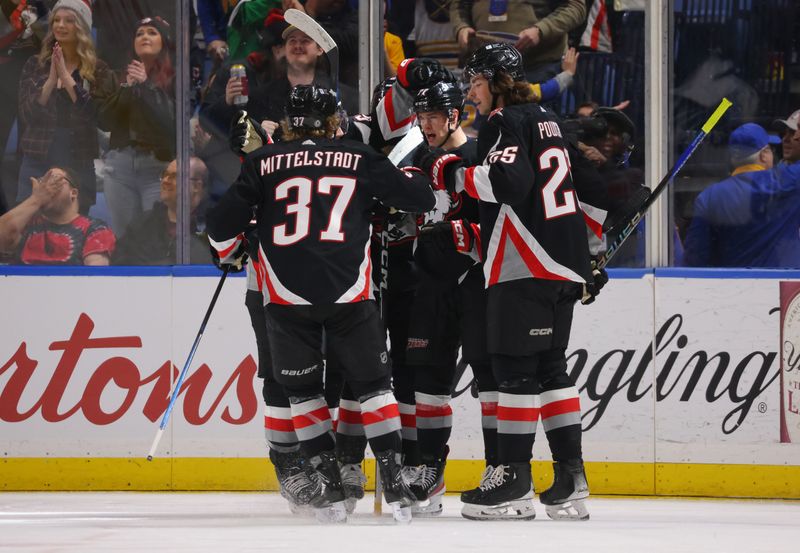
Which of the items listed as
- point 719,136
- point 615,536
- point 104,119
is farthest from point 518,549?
point 104,119

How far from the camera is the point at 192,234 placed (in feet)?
18.6

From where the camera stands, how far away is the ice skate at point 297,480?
4.01 metres

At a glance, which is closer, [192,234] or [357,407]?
[357,407]

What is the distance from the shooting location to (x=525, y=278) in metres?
3.86

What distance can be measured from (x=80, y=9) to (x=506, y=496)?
3103mm

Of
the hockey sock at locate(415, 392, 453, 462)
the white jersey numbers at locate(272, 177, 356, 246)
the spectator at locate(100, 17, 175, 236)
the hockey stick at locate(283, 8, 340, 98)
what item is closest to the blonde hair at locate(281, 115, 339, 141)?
the white jersey numbers at locate(272, 177, 356, 246)

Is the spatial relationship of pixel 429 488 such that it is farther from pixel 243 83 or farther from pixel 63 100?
pixel 63 100

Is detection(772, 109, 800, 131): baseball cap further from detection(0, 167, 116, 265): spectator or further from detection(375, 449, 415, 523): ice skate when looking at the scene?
detection(0, 167, 116, 265): spectator

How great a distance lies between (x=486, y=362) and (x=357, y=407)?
47cm

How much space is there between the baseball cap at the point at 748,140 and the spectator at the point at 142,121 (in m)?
2.36

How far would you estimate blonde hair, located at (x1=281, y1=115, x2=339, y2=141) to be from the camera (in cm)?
390

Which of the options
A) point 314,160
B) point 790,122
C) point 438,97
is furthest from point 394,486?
point 790,122

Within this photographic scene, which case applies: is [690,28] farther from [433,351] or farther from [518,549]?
[518,549]

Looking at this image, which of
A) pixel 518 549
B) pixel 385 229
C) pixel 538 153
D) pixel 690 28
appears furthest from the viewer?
pixel 690 28
